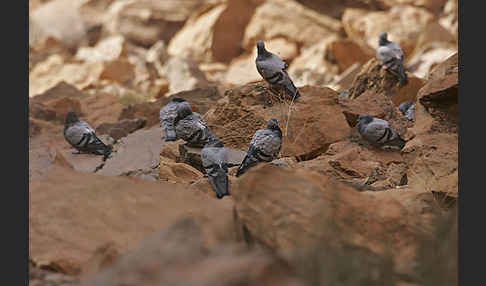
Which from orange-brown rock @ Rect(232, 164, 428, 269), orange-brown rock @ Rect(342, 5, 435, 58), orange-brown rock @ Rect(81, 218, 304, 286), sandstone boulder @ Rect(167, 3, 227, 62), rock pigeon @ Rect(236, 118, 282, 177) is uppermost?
orange-brown rock @ Rect(81, 218, 304, 286)

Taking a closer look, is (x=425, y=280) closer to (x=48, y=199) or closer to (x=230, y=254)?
(x=230, y=254)

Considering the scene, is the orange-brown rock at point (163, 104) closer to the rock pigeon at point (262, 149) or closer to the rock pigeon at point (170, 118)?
the rock pigeon at point (170, 118)

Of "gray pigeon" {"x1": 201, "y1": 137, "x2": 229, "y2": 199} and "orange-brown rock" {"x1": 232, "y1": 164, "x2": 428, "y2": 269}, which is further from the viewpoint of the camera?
"gray pigeon" {"x1": 201, "y1": 137, "x2": 229, "y2": 199}

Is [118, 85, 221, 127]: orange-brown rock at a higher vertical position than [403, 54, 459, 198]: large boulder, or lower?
lower

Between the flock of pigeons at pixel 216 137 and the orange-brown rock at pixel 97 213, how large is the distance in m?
1.77

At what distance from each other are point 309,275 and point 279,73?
5.28 metres

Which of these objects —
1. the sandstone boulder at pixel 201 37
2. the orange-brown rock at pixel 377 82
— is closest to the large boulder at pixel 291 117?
the orange-brown rock at pixel 377 82

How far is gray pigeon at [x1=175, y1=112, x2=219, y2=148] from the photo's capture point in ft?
22.6

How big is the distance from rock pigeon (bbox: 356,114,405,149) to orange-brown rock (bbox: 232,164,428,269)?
4247 mm

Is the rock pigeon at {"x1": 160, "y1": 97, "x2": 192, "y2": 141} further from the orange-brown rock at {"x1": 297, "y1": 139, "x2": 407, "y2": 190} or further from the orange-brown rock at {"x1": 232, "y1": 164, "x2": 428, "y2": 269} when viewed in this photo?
the orange-brown rock at {"x1": 232, "y1": 164, "x2": 428, "y2": 269}

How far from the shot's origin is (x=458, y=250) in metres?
3.04

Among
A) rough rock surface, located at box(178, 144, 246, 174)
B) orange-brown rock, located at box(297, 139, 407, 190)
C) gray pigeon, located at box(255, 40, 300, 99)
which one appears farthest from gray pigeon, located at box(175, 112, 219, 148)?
gray pigeon, located at box(255, 40, 300, 99)

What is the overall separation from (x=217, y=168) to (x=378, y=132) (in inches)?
108

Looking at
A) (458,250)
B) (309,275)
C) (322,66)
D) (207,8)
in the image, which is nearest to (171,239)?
(309,275)
